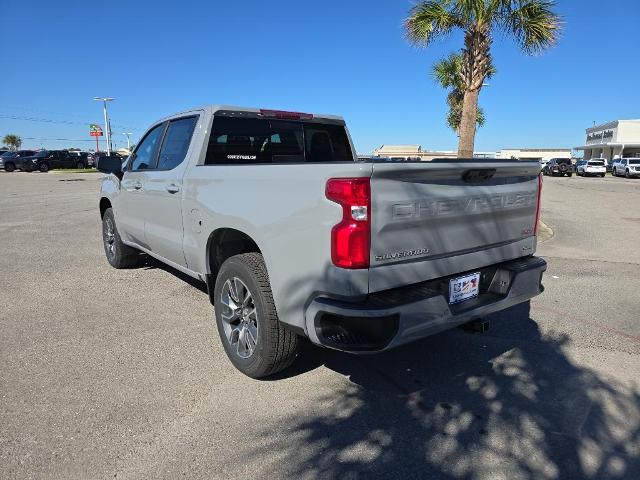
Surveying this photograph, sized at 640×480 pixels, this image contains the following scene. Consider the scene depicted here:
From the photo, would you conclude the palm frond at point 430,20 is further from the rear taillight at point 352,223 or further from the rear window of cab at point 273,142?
the rear taillight at point 352,223

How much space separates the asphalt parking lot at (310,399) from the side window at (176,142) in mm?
1507

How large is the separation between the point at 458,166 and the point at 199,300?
331 cm

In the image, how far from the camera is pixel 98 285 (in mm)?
5805

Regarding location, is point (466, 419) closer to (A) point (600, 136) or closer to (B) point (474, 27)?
(B) point (474, 27)

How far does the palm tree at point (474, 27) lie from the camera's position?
987cm

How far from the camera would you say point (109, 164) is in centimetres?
560

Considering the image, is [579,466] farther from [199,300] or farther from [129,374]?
[199,300]

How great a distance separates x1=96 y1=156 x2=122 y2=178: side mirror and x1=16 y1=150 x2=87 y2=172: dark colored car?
138 feet

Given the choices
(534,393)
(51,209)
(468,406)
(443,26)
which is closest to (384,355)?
(468,406)

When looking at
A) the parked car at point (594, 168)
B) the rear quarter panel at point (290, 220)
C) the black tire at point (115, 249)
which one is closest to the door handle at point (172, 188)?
the rear quarter panel at point (290, 220)

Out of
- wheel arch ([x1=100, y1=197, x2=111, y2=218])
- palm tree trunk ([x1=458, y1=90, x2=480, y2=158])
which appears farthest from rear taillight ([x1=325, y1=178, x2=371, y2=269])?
palm tree trunk ([x1=458, y1=90, x2=480, y2=158])

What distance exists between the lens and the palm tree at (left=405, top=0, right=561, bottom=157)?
9867 millimetres

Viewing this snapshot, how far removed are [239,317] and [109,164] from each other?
3.14m

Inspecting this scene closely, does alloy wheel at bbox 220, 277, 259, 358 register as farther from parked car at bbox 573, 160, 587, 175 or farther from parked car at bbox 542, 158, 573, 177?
Result: parked car at bbox 573, 160, 587, 175
